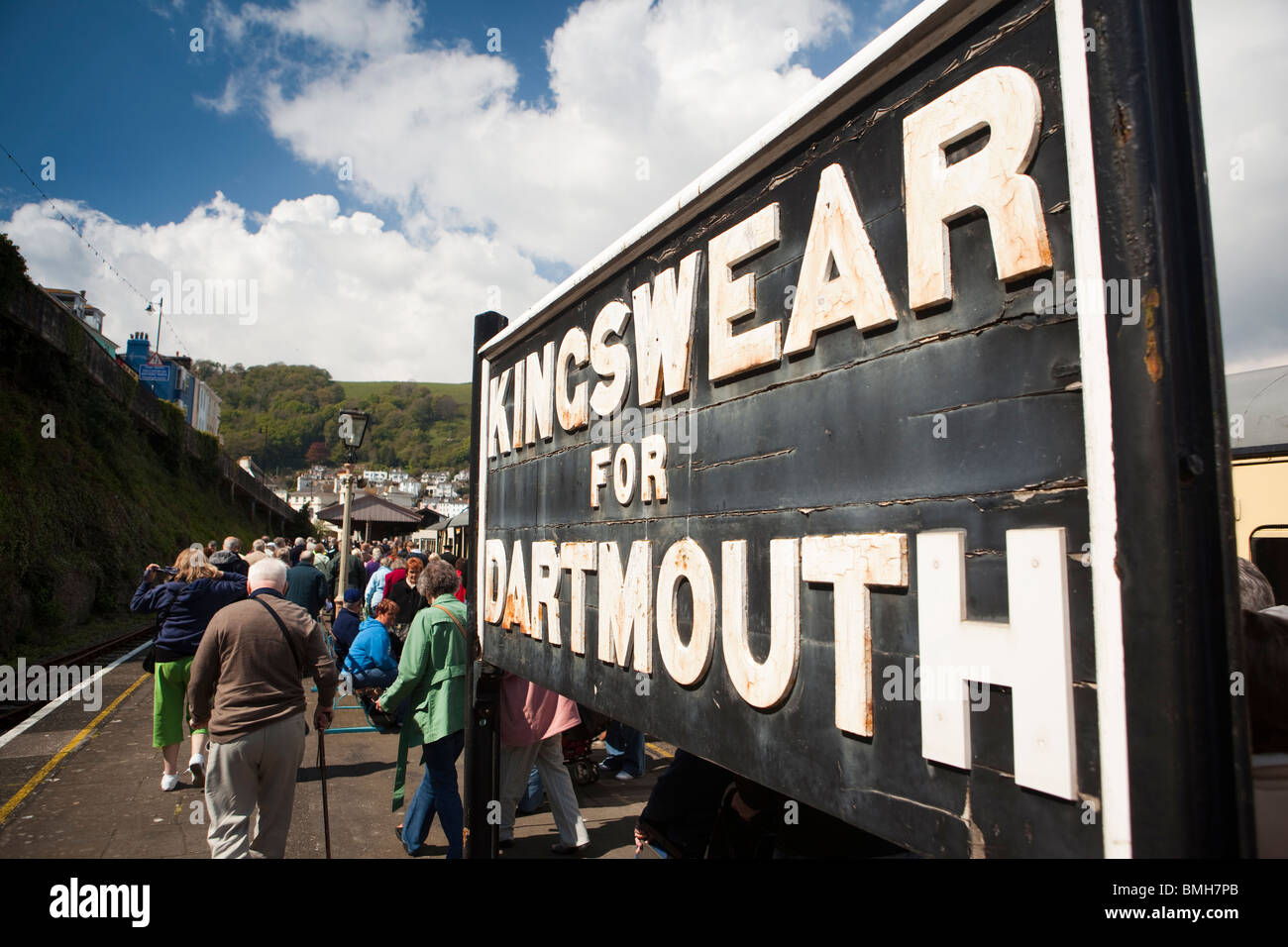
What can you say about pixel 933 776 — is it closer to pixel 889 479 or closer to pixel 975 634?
pixel 975 634

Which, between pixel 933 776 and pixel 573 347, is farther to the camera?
pixel 573 347

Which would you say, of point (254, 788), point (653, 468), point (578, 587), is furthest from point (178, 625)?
point (653, 468)

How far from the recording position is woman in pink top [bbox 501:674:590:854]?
5.23 meters

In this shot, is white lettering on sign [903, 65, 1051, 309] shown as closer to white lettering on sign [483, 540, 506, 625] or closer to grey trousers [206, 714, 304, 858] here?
white lettering on sign [483, 540, 506, 625]

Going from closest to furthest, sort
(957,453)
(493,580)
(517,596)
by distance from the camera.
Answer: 1. (957,453)
2. (517,596)
3. (493,580)

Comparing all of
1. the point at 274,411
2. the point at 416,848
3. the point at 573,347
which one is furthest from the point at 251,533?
the point at 274,411

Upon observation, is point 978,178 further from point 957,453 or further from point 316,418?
point 316,418

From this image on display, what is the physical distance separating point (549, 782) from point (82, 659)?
431 inches

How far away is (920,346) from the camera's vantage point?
1261 mm

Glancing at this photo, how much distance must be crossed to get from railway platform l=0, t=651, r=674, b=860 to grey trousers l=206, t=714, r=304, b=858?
3.42 feet

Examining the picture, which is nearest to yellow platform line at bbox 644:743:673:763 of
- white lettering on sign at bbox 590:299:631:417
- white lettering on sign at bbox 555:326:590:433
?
white lettering on sign at bbox 555:326:590:433

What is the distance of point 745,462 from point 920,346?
20.7 inches

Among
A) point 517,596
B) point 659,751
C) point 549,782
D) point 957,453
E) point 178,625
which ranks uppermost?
point 957,453

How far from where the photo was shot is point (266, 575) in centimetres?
466
